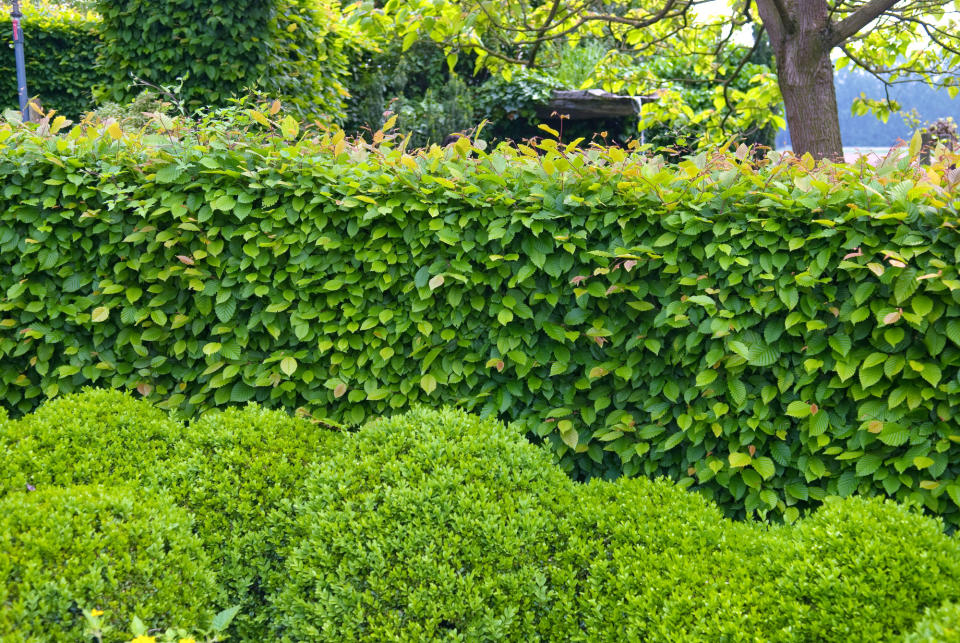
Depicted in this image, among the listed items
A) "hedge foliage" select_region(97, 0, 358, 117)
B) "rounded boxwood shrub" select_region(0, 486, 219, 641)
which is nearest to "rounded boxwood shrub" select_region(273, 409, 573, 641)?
"rounded boxwood shrub" select_region(0, 486, 219, 641)

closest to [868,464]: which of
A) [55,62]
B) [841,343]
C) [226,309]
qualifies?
[841,343]

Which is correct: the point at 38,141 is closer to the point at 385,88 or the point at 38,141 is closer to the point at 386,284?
the point at 386,284

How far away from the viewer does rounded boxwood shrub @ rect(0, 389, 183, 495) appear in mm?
2660

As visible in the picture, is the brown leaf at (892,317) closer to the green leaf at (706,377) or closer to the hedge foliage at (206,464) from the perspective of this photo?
the green leaf at (706,377)

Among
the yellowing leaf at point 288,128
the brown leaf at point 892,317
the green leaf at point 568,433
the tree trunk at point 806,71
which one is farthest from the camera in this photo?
the tree trunk at point 806,71

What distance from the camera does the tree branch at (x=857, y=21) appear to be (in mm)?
4480

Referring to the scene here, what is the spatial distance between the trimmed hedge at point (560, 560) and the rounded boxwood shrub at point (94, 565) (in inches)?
14.1

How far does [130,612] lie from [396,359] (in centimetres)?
152

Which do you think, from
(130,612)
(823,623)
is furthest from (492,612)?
(130,612)

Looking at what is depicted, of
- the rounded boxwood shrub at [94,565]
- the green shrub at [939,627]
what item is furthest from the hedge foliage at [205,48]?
the green shrub at [939,627]

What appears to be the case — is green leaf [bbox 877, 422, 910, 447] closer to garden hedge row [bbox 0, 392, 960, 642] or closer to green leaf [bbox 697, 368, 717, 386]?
garden hedge row [bbox 0, 392, 960, 642]

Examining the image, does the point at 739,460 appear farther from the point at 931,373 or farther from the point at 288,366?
the point at 288,366

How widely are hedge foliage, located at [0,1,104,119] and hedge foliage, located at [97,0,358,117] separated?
152 inches

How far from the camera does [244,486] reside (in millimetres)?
2678
